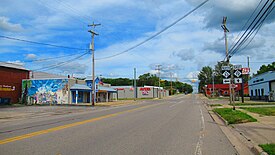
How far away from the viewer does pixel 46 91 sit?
156 ft

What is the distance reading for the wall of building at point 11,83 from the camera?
4350 centimetres

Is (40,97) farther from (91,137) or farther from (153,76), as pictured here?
(153,76)

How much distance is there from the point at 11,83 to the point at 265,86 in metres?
44.4

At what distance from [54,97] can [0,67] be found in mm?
9931

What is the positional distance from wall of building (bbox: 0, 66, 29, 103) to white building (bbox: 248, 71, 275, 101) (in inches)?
1661

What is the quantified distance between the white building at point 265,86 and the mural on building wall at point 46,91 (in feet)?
110

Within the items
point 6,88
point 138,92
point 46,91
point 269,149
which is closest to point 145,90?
point 138,92

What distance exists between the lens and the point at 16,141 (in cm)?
935

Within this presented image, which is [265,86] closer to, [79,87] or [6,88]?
[79,87]

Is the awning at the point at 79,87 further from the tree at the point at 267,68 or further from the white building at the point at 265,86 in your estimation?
the tree at the point at 267,68

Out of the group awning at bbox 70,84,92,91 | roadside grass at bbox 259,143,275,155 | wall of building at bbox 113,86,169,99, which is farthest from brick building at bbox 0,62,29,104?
wall of building at bbox 113,86,169,99

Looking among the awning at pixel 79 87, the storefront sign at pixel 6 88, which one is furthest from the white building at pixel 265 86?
the storefront sign at pixel 6 88

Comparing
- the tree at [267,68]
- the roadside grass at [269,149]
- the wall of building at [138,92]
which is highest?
the tree at [267,68]

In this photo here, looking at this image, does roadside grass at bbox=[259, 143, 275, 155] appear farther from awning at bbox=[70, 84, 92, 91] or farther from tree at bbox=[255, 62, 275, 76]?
tree at bbox=[255, 62, 275, 76]
